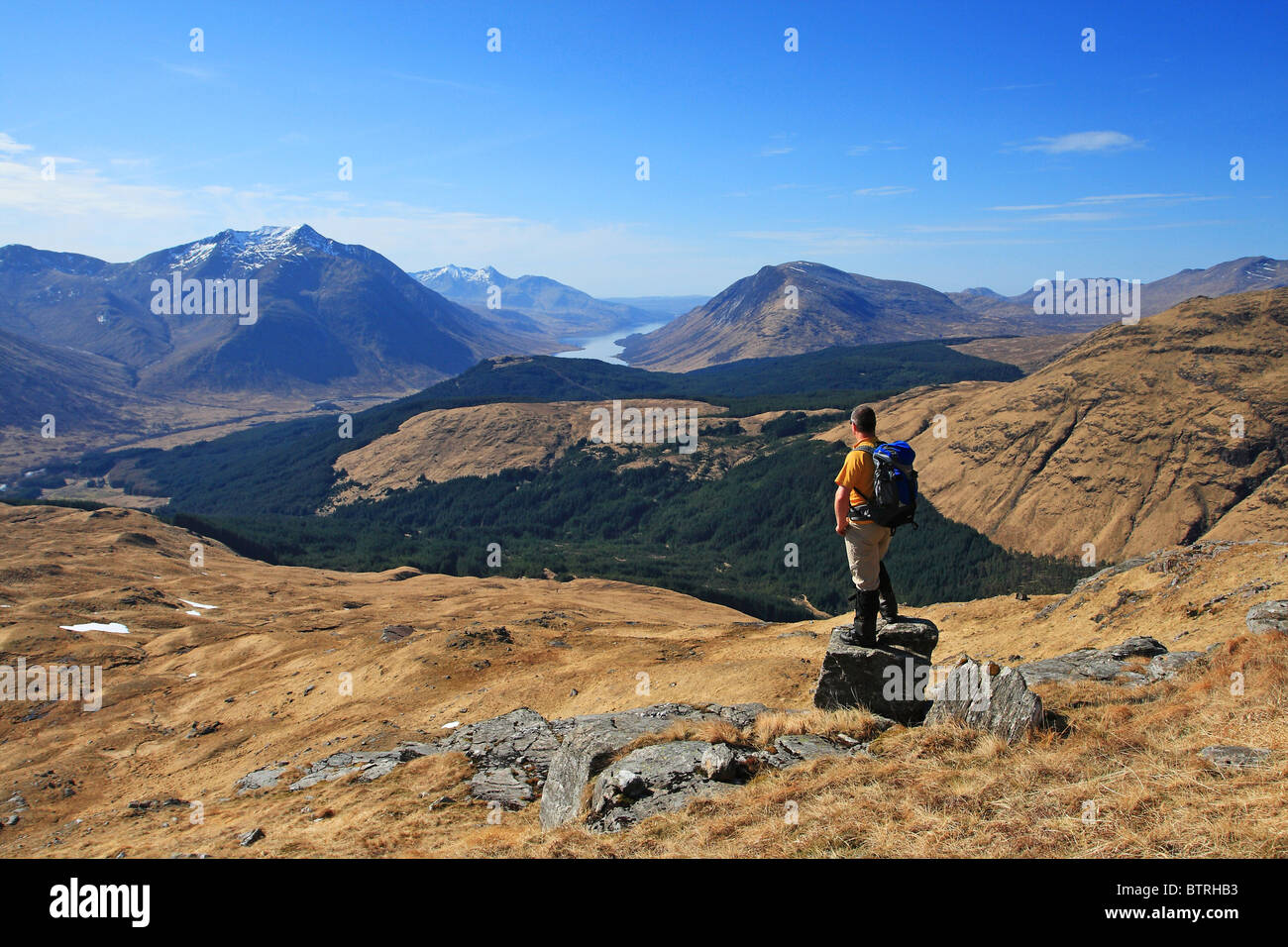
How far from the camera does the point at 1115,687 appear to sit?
13.9 metres

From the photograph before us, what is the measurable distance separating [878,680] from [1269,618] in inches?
383

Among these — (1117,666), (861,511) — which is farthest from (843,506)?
(1117,666)

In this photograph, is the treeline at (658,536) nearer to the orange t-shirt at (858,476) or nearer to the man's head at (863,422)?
the man's head at (863,422)

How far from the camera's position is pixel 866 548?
12031mm

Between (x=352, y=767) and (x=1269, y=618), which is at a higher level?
(x=1269, y=618)

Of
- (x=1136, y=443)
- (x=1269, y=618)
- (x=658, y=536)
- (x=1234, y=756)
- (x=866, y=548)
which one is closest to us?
(x=1234, y=756)

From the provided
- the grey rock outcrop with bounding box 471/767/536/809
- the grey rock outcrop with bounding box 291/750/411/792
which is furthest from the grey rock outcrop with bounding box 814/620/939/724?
the grey rock outcrop with bounding box 291/750/411/792

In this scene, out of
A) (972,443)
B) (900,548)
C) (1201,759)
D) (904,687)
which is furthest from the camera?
(972,443)

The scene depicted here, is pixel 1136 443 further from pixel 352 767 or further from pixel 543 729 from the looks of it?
pixel 352 767

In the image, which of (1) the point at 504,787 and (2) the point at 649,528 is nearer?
(1) the point at 504,787

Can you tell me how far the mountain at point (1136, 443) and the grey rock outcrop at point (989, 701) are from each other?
283ft
